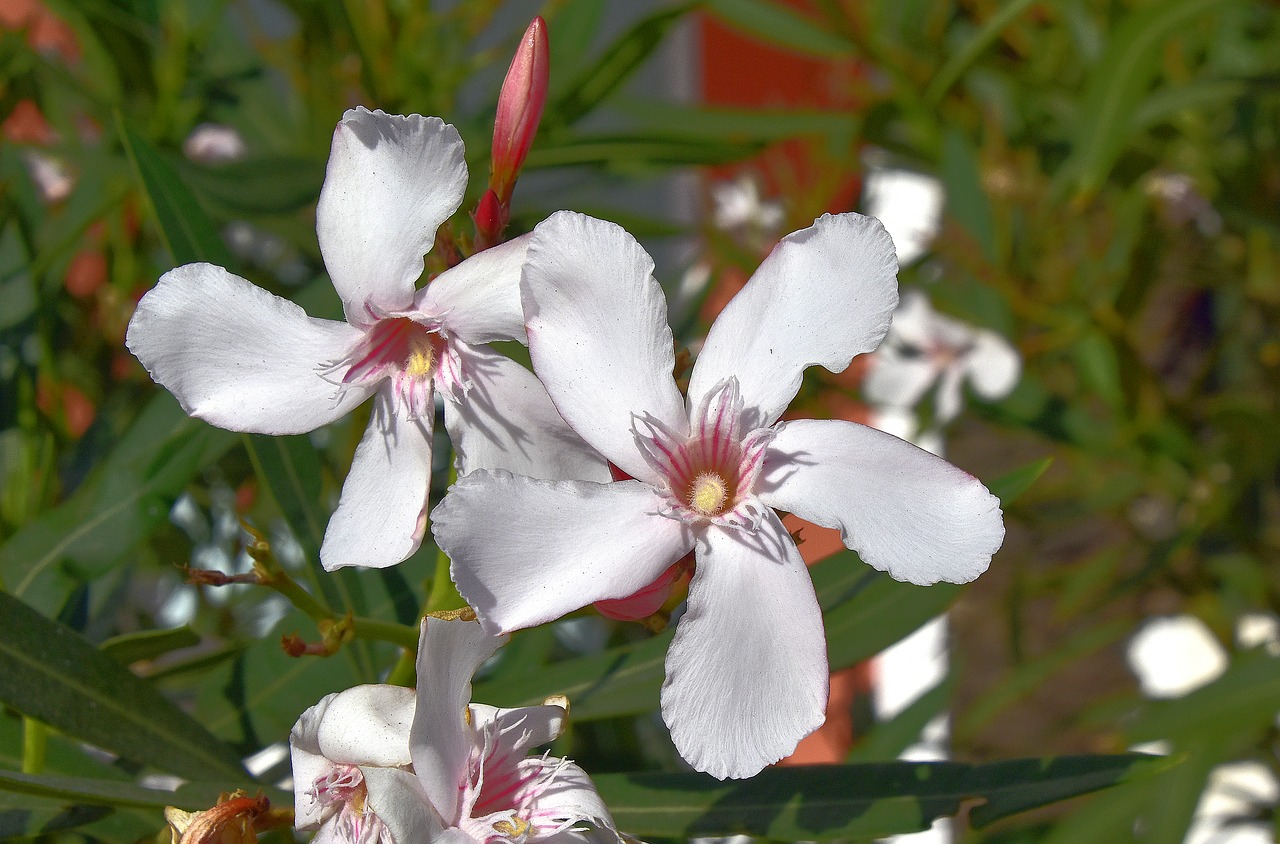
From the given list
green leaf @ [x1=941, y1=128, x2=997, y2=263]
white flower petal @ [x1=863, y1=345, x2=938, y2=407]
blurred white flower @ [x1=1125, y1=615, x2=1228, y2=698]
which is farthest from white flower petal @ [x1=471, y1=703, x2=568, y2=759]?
blurred white flower @ [x1=1125, y1=615, x2=1228, y2=698]

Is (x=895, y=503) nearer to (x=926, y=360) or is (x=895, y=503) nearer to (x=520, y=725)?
(x=520, y=725)

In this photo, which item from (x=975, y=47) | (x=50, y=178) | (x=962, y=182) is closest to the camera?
(x=975, y=47)

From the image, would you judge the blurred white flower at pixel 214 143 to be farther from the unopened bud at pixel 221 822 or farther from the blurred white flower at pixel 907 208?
the blurred white flower at pixel 907 208

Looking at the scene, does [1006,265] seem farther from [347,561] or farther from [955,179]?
[347,561]

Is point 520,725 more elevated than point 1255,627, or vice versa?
point 520,725

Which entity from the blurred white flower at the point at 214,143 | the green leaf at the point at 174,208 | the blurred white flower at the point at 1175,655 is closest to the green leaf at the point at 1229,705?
the blurred white flower at the point at 1175,655

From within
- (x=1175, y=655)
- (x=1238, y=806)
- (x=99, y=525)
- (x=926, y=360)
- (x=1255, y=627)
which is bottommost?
(x=1238, y=806)

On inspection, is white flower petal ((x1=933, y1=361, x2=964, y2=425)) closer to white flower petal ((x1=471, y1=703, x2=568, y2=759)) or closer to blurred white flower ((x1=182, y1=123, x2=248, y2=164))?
blurred white flower ((x1=182, y1=123, x2=248, y2=164))

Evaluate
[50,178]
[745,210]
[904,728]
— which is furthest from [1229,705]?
[50,178]
